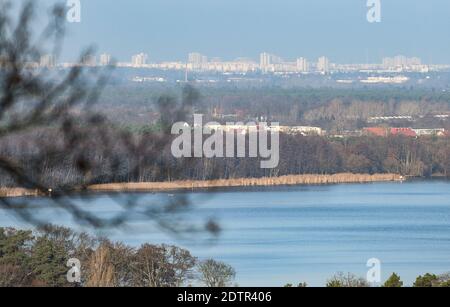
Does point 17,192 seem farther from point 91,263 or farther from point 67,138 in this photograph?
point 91,263

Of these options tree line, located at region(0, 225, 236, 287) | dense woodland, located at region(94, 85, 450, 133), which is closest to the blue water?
tree line, located at region(0, 225, 236, 287)

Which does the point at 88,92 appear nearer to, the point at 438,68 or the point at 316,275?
the point at 316,275

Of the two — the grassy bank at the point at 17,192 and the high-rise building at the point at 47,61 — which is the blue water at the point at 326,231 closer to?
the grassy bank at the point at 17,192

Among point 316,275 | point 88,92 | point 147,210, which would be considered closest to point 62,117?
point 88,92

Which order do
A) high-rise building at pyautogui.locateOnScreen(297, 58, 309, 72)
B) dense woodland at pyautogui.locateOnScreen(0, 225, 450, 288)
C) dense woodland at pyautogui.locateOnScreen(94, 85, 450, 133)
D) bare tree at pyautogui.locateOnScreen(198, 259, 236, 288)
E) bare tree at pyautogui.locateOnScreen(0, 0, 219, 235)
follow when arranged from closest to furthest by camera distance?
bare tree at pyautogui.locateOnScreen(0, 0, 219, 235) < dense woodland at pyautogui.locateOnScreen(0, 225, 450, 288) < bare tree at pyautogui.locateOnScreen(198, 259, 236, 288) < dense woodland at pyautogui.locateOnScreen(94, 85, 450, 133) < high-rise building at pyautogui.locateOnScreen(297, 58, 309, 72)

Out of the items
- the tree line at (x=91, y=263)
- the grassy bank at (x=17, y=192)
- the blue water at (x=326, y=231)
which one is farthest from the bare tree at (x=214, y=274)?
the grassy bank at (x=17, y=192)

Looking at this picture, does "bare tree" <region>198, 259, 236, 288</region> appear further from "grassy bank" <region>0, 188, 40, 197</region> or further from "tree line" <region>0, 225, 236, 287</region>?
"grassy bank" <region>0, 188, 40, 197</region>

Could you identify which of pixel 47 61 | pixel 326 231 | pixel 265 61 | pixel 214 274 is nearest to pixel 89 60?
pixel 47 61
